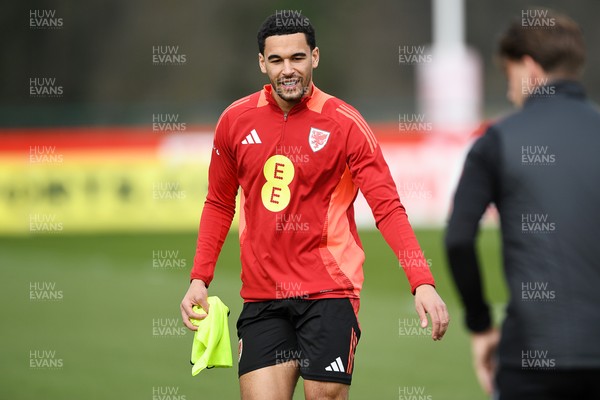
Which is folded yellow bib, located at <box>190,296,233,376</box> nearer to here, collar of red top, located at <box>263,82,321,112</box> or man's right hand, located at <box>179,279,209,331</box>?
man's right hand, located at <box>179,279,209,331</box>

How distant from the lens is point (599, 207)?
3365 mm

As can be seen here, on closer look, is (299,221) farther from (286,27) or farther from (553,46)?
(553,46)

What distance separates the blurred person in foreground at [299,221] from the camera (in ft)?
15.8

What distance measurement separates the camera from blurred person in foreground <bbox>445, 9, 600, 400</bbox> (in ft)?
11.1

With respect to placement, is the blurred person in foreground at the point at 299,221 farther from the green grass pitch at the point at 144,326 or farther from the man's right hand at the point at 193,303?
the green grass pitch at the point at 144,326

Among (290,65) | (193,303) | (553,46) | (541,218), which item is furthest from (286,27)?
(541,218)

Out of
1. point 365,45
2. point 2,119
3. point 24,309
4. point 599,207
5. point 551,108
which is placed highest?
point 365,45

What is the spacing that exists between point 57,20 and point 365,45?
33.7 ft

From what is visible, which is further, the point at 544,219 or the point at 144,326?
the point at 144,326

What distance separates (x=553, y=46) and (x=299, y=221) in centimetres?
176

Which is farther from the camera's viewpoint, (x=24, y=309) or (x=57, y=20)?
(x=57, y=20)

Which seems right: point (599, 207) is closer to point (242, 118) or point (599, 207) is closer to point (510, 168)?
point (510, 168)

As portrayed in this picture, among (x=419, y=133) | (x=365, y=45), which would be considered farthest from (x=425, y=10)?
(x=419, y=133)

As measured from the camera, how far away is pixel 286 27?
16.1 ft
